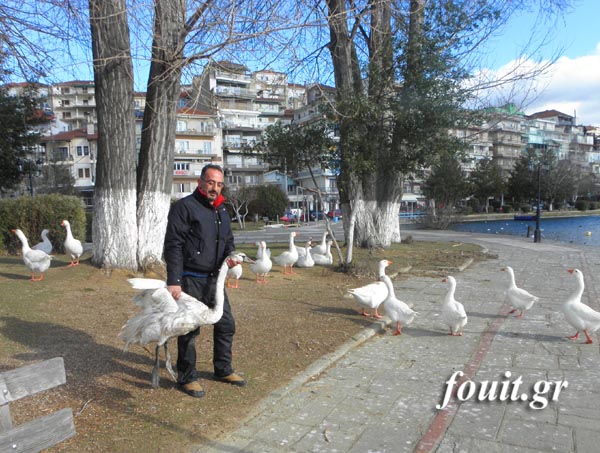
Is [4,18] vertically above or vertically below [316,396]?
→ above

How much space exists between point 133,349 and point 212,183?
2.50 meters

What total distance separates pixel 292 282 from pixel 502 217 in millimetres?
49872

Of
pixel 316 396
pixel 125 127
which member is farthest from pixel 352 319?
pixel 125 127

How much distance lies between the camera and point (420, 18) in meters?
15.1

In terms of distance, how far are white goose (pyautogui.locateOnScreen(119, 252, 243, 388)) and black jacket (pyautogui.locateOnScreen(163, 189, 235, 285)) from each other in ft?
0.53

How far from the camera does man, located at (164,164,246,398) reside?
14.2ft

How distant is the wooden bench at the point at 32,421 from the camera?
266cm

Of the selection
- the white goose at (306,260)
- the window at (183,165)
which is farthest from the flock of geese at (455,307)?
the window at (183,165)

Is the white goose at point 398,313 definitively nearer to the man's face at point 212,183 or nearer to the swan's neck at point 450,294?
the swan's neck at point 450,294

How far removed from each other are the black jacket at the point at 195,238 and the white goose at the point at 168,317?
16cm

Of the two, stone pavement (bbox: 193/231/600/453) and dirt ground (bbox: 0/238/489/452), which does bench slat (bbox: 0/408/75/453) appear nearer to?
dirt ground (bbox: 0/238/489/452)

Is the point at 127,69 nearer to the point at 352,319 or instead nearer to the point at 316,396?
the point at 352,319

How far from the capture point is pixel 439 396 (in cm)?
456

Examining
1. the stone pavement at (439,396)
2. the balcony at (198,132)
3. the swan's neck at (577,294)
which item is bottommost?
the stone pavement at (439,396)
